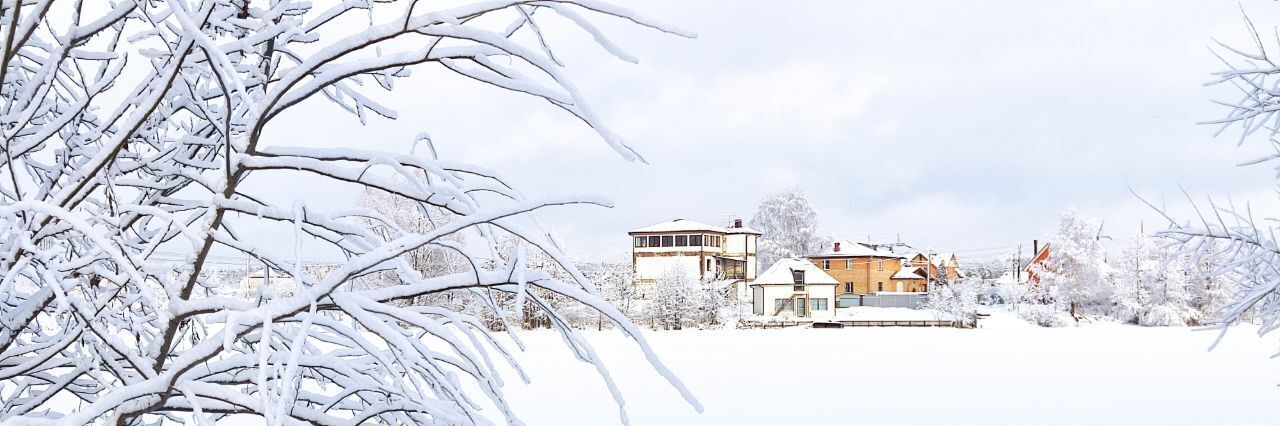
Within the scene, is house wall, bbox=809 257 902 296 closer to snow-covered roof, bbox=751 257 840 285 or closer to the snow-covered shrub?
snow-covered roof, bbox=751 257 840 285

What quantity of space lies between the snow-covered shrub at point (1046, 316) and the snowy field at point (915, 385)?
1498cm

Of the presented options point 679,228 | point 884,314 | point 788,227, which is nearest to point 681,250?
point 679,228

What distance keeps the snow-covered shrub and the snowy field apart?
1498 centimetres

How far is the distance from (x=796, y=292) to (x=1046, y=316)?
1052 cm

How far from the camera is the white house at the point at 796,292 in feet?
139

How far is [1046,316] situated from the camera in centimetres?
4009

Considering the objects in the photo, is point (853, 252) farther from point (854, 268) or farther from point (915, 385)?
point (915, 385)

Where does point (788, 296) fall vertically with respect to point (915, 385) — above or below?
above

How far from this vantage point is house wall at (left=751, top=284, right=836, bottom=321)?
4238 cm

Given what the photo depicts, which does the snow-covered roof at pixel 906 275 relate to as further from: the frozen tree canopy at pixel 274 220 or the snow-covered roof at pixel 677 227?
the frozen tree canopy at pixel 274 220

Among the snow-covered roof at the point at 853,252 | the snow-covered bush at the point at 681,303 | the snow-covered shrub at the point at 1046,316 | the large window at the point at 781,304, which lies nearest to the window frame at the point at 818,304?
the large window at the point at 781,304

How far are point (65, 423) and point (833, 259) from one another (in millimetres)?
52962

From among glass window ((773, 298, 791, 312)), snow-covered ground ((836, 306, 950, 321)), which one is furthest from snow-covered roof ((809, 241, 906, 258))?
glass window ((773, 298, 791, 312))

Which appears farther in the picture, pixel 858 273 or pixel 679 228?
pixel 858 273
